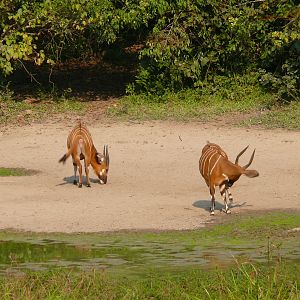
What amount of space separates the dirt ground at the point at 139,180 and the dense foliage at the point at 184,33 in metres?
2.47

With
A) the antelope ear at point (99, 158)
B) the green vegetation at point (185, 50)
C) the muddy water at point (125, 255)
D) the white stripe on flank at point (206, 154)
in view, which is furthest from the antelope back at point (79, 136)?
the muddy water at point (125, 255)

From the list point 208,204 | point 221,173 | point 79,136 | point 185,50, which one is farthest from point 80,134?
point 185,50

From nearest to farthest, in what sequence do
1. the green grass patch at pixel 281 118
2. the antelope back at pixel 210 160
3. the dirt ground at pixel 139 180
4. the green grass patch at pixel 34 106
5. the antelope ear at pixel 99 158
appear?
the dirt ground at pixel 139 180, the antelope back at pixel 210 160, the antelope ear at pixel 99 158, the green grass patch at pixel 281 118, the green grass patch at pixel 34 106

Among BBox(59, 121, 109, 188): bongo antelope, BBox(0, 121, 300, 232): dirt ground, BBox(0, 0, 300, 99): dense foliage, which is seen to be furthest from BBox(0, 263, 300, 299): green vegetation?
BBox(0, 0, 300, 99): dense foliage

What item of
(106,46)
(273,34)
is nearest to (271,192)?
(273,34)

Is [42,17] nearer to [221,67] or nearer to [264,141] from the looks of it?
[221,67]

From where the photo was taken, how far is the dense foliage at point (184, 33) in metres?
21.8

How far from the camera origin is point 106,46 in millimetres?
27531

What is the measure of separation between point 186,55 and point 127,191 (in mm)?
7687

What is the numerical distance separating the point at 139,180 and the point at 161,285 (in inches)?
275

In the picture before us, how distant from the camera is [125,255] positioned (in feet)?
37.2

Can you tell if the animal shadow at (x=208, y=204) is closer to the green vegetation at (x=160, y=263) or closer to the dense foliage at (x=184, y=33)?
the green vegetation at (x=160, y=263)

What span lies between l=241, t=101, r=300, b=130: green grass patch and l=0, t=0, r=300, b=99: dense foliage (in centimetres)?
62

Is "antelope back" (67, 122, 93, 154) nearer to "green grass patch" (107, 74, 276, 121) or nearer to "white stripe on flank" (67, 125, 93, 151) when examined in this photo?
"white stripe on flank" (67, 125, 93, 151)
